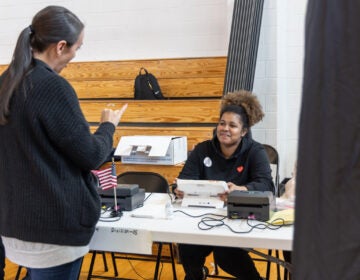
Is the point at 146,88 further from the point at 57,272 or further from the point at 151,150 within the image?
the point at 57,272

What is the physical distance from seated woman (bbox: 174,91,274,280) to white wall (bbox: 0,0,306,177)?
119 cm

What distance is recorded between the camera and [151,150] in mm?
3350

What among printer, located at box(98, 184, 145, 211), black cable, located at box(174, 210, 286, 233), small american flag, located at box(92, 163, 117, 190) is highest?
small american flag, located at box(92, 163, 117, 190)

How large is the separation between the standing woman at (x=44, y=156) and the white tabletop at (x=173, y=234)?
45 centimetres

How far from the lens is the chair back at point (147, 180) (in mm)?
2775

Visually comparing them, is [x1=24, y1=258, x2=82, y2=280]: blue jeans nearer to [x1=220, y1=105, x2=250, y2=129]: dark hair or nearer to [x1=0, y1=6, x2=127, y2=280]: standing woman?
[x1=0, y1=6, x2=127, y2=280]: standing woman

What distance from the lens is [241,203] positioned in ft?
6.53

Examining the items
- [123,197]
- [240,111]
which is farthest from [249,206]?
[240,111]

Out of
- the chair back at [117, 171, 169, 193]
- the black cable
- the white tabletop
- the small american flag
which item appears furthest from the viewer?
the chair back at [117, 171, 169, 193]

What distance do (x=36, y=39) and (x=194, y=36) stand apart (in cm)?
339

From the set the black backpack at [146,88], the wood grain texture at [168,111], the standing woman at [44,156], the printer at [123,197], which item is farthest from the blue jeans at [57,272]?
the black backpack at [146,88]

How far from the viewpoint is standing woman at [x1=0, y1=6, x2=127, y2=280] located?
52.0 inches

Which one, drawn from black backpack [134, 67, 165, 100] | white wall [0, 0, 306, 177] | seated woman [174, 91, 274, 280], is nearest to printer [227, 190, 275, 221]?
seated woman [174, 91, 274, 280]

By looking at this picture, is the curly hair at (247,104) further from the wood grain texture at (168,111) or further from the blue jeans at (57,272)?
the blue jeans at (57,272)
